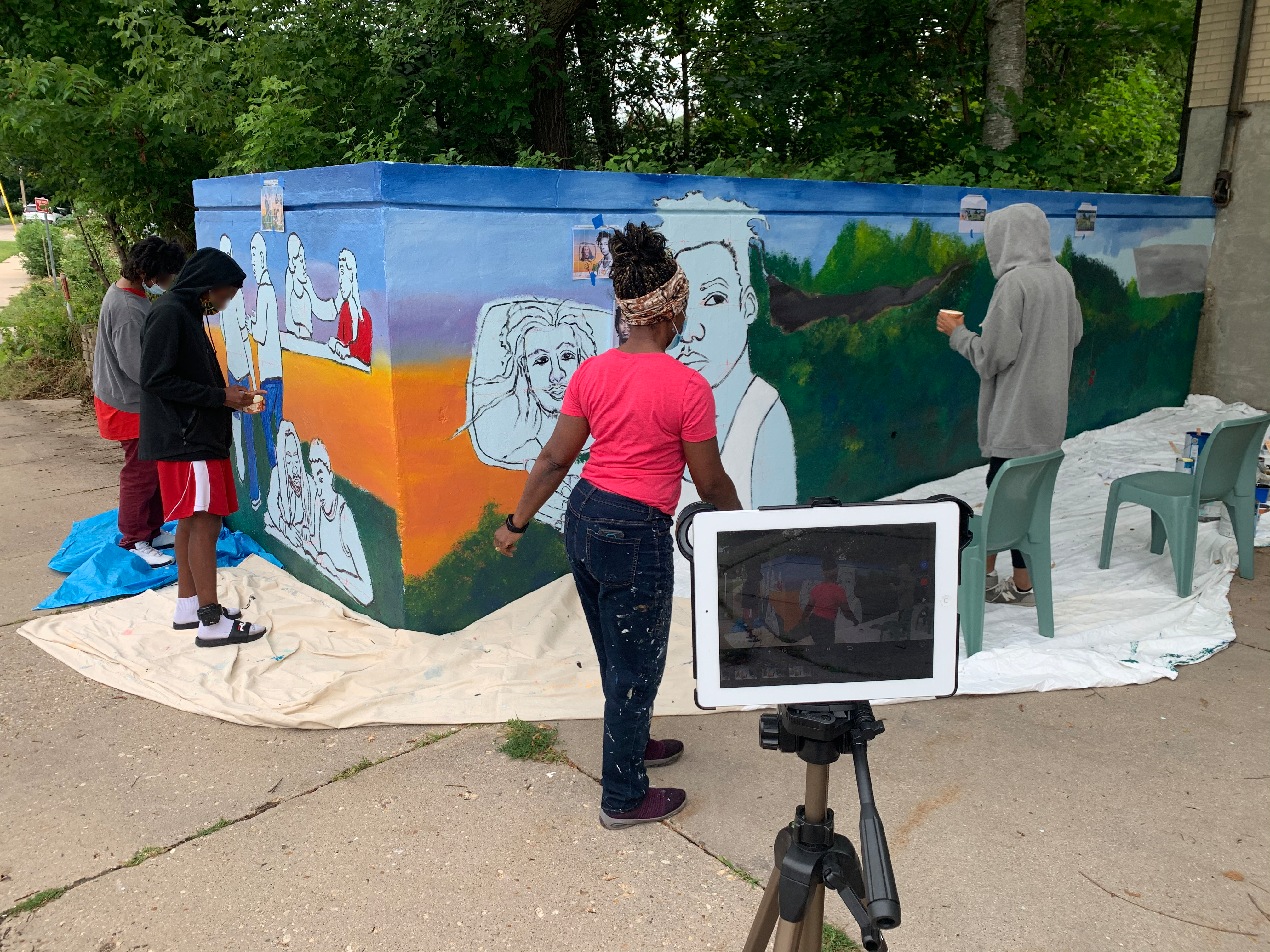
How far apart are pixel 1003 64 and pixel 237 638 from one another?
8293 millimetres

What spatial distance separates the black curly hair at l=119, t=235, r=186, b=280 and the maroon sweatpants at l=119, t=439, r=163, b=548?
1.19 m

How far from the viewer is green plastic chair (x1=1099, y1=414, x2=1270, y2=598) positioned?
16.4 feet

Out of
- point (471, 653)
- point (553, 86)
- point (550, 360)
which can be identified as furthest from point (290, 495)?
point (553, 86)

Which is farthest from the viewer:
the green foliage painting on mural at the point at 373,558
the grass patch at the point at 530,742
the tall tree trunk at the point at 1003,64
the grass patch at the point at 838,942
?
the tall tree trunk at the point at 1003,64

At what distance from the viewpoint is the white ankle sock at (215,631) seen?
4.47 metres

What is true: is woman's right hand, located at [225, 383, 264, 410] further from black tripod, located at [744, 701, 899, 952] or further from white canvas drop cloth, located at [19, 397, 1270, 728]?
black tripod, located at [744, 701, 899, 952]

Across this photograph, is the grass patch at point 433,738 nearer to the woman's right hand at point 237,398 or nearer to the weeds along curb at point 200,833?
the weeds along curb at point 200,833

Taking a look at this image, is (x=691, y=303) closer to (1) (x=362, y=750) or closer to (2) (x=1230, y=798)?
(1) (x=362, y=750)

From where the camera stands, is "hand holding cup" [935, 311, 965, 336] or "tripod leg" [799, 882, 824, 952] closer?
"tripod leg" [799, 882, 824, 952]

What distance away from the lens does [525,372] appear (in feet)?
15.0

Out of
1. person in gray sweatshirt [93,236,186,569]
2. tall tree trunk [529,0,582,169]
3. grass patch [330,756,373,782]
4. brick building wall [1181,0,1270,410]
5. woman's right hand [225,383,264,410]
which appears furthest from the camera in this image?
brick building wall [1181,0,1270,410]

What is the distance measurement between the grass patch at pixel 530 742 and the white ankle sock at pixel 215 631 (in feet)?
5.05

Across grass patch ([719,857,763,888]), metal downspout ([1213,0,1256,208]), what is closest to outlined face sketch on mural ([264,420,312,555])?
grass patch ([719,857,763,888])

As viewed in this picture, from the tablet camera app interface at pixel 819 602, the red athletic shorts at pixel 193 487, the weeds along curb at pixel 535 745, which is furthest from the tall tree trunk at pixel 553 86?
the tablet camera app interface at pixel 819 602
